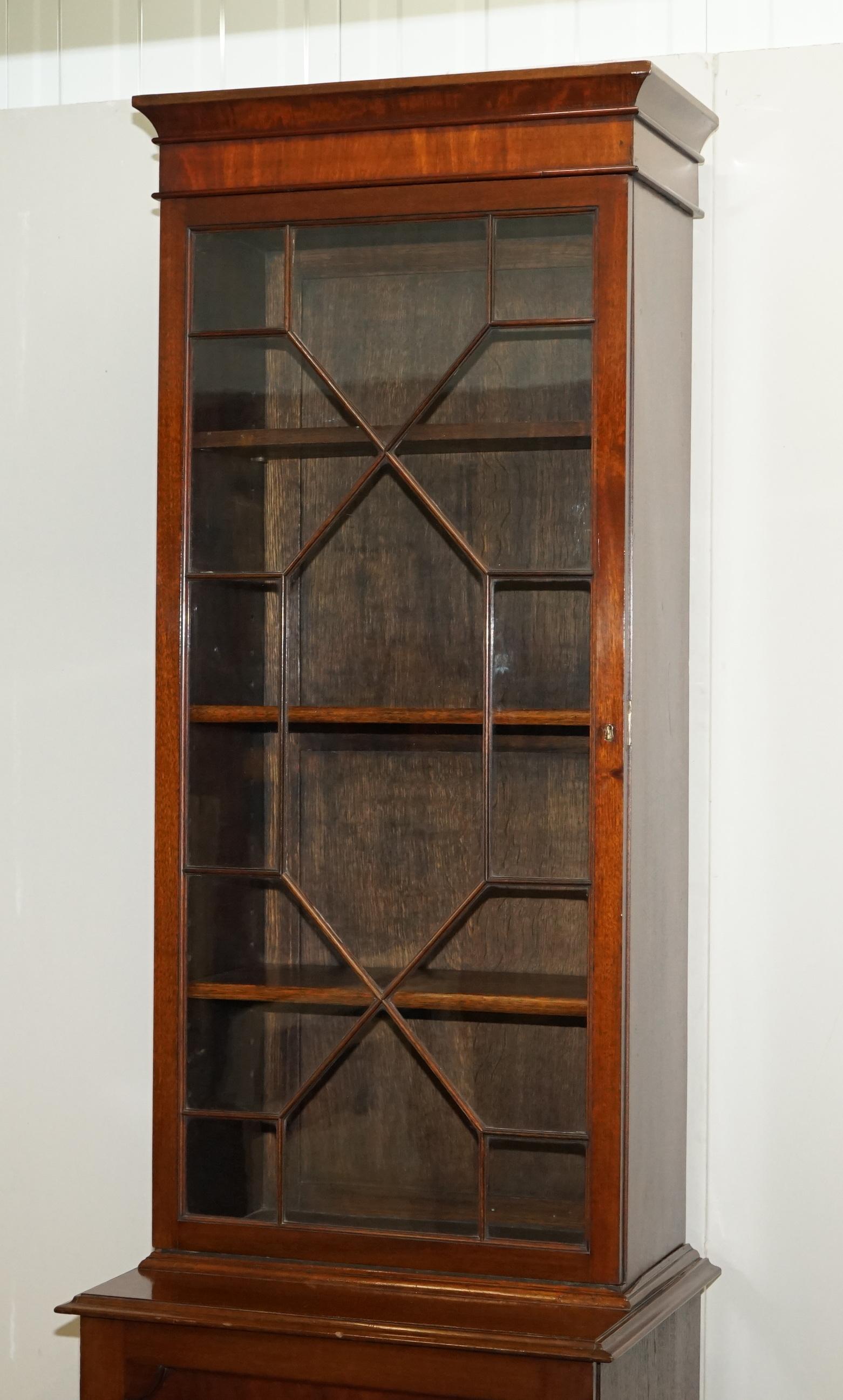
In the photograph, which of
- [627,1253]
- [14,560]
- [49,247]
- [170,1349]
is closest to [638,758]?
[627,1253]

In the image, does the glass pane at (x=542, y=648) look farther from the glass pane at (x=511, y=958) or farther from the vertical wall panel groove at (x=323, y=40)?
the vertical wall panel groove at (x=323, y=40)

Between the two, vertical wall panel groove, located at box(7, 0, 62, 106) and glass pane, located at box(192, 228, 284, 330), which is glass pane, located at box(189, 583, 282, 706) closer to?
glass pane, located at box(192, 228, 284, 330)

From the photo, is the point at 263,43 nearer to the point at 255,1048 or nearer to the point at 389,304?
the point at 389,304

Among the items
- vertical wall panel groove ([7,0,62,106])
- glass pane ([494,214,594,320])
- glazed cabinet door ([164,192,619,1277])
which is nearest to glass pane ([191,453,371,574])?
glazed cabinet door ([164,192,619,1277])

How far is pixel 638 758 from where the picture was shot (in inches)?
65.9

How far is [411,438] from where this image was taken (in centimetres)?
170

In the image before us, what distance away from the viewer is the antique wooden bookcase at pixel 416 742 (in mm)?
1636

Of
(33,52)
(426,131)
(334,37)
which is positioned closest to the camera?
(426,131)

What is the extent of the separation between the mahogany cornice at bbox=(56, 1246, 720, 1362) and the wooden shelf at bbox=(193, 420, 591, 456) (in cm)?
92

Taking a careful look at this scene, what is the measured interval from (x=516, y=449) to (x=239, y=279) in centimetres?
38

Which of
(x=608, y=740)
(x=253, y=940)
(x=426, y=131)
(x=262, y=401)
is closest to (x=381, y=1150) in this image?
(x=253, y=940)

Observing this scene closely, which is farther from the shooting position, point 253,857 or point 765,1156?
point 765,1156

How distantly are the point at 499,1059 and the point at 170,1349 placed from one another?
47cm

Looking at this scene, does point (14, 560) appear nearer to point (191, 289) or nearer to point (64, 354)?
point (64, 354)
